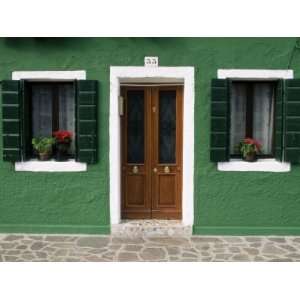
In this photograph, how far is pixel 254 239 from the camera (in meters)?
6.10

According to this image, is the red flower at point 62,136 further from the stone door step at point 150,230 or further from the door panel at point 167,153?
the stone door step at point 150,230

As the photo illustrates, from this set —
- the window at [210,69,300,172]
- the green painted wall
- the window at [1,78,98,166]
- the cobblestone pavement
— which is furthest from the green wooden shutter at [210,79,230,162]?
the window at [1,78,98,166]

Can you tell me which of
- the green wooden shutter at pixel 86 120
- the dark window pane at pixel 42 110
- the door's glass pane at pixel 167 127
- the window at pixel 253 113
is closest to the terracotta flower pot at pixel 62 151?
the green wooden shutter at pixel 86 120

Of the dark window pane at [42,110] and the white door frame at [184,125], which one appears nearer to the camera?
the white door frame at [184,125]

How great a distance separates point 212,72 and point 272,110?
1.24 m

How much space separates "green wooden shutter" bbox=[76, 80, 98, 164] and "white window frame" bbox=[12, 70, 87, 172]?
0.49ft

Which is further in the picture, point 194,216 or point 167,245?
point 194,216

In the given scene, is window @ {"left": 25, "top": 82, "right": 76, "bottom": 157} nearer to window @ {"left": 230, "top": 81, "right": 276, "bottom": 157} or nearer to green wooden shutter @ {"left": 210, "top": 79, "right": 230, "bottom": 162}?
green wooden shutter @ {"left": 210, "top": 79, "right": 230, "bottom": 162}

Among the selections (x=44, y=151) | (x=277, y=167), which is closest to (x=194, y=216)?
(x=277, y=167)

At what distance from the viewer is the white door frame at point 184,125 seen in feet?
19.9

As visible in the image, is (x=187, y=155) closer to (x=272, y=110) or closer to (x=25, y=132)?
(x=272, y=110)

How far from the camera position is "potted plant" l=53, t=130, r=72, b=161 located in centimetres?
626

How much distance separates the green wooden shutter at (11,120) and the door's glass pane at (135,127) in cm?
179

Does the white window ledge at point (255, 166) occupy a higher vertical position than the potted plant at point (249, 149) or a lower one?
lower
